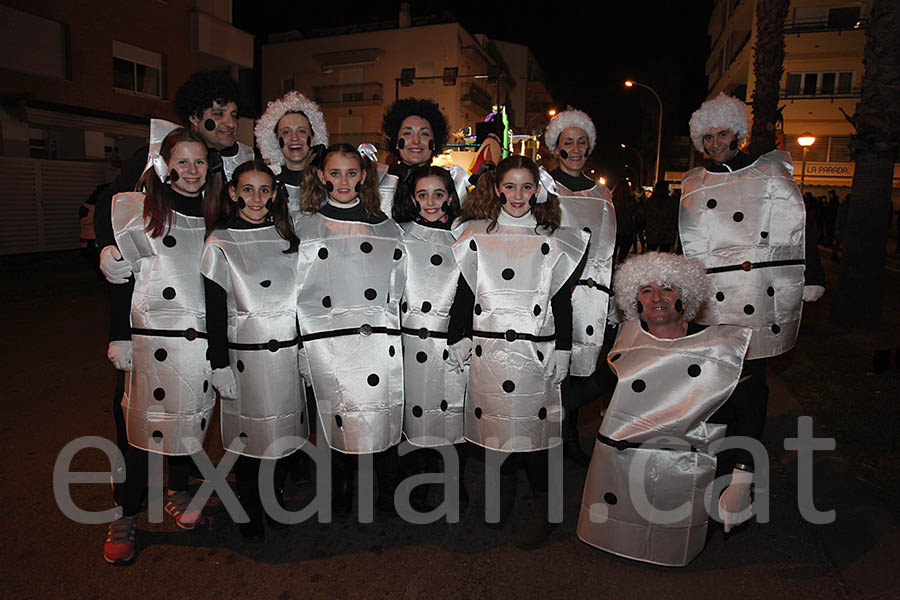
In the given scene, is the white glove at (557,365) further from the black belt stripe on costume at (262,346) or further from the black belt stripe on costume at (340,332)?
the black belt stripe on costume at (262,346)

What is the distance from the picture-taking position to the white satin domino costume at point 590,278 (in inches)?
166

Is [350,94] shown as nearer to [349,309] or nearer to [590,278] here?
[590,278]

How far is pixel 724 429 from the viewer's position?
323cm

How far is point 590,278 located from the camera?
4211 millimetres

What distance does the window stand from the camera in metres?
20.1

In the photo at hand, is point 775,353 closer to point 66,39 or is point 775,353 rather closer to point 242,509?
point 242,509

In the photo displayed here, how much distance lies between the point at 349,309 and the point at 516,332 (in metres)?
0.95

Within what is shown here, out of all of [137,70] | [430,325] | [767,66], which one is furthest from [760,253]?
[137,70]

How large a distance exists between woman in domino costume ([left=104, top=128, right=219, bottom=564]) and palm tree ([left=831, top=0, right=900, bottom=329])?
9.04 meters

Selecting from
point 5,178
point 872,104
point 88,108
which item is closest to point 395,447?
point 872,104

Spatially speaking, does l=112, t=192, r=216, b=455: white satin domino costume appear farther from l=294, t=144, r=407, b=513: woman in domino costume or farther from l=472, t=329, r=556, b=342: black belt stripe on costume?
l=472, t=329, r=556, b=342: black belt stripe on costume

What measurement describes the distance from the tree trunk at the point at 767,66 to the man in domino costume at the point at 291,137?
9.59 m

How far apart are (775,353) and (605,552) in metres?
1.70

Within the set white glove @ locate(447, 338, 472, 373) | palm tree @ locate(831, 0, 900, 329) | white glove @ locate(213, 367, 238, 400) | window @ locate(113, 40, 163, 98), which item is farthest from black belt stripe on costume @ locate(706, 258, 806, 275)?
window @ locate(113, 40, 163, 98)
